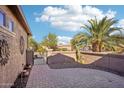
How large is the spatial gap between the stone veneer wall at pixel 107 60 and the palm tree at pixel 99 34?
1.10 metres

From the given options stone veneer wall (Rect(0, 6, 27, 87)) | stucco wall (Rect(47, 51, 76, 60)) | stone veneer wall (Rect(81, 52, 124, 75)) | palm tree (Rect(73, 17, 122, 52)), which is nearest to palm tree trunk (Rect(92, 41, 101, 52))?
palm tree (Rect(73, 17, 122, 52))

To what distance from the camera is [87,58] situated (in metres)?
17.7

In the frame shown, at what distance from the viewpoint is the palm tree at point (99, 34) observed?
16.4 meters

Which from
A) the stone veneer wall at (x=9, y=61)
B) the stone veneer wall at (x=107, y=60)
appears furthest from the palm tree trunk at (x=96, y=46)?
the stone veneer wall at (x=9, y=61)

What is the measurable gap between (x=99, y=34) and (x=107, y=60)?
3427 millimetres

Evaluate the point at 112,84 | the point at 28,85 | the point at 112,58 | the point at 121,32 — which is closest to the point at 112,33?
the point at 121,32

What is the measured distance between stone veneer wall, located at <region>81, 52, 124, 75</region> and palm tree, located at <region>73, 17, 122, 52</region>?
1096mm

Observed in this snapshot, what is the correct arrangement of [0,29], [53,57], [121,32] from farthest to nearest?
[53,57]
[121,32]
[0,29]

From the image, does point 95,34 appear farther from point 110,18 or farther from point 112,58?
point 112,58

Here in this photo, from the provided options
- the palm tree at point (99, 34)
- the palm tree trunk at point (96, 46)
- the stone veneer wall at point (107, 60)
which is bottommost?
the stone veneer wall at point (107, 60)

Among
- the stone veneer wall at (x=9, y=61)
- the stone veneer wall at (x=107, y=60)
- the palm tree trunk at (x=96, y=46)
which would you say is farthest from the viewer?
the palm tree trunk at (x=96, y=46)

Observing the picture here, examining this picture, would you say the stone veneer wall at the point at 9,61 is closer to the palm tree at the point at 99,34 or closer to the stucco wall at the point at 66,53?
the palm tree at the point at 99,34

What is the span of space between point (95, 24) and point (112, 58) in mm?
4722

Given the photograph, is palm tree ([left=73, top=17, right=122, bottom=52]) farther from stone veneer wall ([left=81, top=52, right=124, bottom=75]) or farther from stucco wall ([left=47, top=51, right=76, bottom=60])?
stucco wall ([left=47, top=51, right=76, bottom=60])
